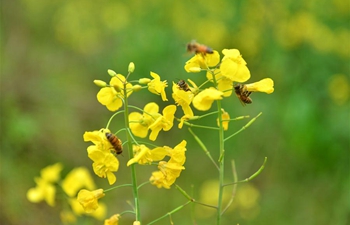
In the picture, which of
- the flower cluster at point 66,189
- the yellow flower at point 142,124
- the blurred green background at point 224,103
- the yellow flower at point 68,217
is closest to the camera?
the yellow flower at point 142,124

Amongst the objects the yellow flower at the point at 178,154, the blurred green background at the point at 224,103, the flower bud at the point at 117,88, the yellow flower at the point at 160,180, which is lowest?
the blurred green background at the point at 224,103

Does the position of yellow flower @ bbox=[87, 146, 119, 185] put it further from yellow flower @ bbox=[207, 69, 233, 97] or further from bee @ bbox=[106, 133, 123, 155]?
yellow flower @ bbox=[207, 69, 233, 97]

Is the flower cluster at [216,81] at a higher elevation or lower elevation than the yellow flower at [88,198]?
higher

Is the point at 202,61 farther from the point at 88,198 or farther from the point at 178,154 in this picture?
the point at 88,198

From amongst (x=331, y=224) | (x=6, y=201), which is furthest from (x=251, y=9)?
A: (x=6, y=201)

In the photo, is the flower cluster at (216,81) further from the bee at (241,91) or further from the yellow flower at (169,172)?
the yellow flower at (169,172)

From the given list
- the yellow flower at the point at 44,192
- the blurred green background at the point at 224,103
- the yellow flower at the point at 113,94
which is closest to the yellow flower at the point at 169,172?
the yellow flower at the point at 113,94

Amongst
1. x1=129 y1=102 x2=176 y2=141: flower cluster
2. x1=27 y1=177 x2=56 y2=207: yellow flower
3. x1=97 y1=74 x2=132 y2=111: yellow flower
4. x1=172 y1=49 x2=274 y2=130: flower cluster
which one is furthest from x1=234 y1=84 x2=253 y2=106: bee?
x1=27 y1=177 x2=56 y2=207: yellow flower

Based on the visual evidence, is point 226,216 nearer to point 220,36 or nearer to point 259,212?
point 259,212
